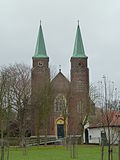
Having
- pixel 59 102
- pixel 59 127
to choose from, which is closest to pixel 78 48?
pixel 59 102

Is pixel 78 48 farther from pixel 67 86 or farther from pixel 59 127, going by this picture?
pixel 59 127

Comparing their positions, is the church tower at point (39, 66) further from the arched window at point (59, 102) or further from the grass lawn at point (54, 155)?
the grass lawn at point (54, 155)

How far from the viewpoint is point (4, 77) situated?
4434cm

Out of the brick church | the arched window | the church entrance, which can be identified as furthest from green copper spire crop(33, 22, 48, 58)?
the church entrance

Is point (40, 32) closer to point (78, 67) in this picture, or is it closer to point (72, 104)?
point (78, 67)

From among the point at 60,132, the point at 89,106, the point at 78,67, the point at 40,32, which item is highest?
the point at 40,32

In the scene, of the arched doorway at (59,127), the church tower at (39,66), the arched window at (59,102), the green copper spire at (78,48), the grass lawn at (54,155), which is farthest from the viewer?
the green copper spire at (78,48)

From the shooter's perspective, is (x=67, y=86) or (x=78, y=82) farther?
(x=78, y=82)

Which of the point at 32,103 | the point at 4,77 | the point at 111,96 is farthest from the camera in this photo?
the point at 32,103

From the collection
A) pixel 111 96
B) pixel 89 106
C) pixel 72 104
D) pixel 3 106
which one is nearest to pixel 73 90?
pixel 72 104

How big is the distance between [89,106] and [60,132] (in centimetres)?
1349

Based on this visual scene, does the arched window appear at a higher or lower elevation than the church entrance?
higher

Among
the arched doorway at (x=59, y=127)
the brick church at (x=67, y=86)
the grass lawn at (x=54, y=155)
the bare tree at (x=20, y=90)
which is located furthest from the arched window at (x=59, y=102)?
the grass lawn at (x=54, y=155)

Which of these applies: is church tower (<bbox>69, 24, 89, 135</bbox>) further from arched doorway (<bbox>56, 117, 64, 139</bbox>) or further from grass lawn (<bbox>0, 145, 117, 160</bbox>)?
grass lawn (<bbox>0, 145, 117, 160</bbox>)
